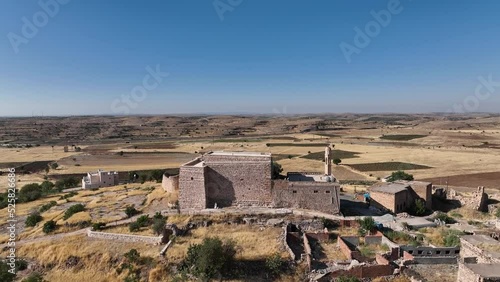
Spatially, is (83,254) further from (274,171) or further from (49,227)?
(274,171)

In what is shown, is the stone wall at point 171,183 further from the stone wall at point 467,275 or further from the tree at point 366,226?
the stone wall at point 467,275

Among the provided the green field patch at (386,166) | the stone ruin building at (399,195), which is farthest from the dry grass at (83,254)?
the green field patch at (386,166)

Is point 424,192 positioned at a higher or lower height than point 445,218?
higher

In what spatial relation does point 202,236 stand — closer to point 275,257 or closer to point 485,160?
point 275,257

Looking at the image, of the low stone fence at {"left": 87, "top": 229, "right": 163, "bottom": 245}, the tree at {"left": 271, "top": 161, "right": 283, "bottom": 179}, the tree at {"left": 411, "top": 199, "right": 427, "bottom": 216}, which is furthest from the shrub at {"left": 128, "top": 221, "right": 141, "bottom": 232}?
the tree at {"left": 411, "top": 199, "right": 427, "bottom": 216}

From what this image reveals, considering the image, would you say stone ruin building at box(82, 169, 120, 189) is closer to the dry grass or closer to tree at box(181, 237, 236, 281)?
the dry grass

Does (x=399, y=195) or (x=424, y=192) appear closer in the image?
(x=399, y=195)

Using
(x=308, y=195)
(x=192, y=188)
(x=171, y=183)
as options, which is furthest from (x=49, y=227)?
(x=308, y=195)

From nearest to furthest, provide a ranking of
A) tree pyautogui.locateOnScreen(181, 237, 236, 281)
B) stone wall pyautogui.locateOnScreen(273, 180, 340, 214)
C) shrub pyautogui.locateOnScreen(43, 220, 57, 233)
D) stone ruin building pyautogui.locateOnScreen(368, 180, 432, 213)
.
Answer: tree pyautogui.locateOnScreen(181, 237, 236, 281) < stone wall pyautogui.locateOnScreen(273, 180, 340, 214) < shrub pyautogui.locateOnScreen(43, 220, 57, 233) < stone ruin building pyautogui.locateOnScreen(368, 180, 432, 213)

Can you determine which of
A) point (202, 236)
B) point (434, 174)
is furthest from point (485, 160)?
point (202, 236)
